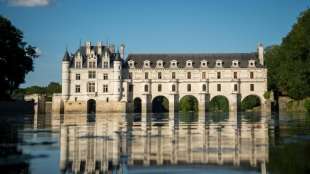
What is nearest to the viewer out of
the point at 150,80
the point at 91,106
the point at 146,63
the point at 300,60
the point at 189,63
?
the point at 300,60

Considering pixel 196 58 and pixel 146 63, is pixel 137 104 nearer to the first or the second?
pixel 146 63

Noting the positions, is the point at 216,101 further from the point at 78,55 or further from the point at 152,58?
the point at 78,55

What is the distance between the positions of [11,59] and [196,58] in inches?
1261

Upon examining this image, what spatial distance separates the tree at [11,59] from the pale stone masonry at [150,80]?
1239 centimetres

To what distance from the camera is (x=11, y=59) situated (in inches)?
2279

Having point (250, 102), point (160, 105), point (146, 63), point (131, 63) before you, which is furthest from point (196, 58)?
point (160, 105)

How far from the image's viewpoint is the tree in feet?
185

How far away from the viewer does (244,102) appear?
80.2m

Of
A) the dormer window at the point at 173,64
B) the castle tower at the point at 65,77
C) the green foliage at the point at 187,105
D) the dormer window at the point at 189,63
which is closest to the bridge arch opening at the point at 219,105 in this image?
the green foliage at the point at 187,105

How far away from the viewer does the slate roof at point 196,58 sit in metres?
75.7

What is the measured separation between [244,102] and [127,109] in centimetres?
2204

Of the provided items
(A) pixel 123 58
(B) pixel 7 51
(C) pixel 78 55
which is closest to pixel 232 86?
(A) pixel 123 58

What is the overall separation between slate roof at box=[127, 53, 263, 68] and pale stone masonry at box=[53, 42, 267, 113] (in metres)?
0.17

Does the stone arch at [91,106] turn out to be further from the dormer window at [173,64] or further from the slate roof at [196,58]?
the dormer window at [173,64]
